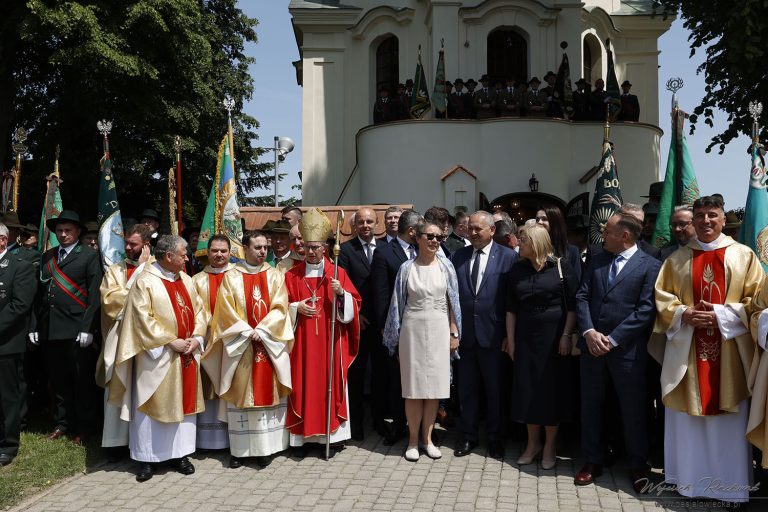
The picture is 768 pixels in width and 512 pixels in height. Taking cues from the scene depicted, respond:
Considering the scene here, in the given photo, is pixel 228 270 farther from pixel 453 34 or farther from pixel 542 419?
pixel 453 34

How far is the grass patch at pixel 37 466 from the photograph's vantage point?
570 cm

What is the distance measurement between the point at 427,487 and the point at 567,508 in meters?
1.06

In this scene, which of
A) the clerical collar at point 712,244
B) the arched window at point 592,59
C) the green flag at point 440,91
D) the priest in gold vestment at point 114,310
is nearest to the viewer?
the clerical collar at point 712,244

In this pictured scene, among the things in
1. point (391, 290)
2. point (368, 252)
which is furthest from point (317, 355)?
point (368, 252)

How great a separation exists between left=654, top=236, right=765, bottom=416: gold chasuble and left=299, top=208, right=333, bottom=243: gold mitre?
2852 mm

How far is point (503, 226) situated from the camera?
7410mm

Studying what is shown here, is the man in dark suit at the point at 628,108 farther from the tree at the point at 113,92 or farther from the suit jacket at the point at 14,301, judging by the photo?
the suit jacket at the point at 14,301

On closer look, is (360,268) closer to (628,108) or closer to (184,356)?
(184,356)

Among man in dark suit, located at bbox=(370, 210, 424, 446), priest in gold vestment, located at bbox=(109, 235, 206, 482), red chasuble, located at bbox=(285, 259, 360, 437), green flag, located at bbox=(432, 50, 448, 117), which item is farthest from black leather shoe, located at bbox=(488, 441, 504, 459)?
green flag, located at bbox=(432, 50, 448, 117)

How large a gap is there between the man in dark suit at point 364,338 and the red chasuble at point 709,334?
2.85 metres

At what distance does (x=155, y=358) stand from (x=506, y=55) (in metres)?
14.6

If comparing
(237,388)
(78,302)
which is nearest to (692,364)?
(237,388)

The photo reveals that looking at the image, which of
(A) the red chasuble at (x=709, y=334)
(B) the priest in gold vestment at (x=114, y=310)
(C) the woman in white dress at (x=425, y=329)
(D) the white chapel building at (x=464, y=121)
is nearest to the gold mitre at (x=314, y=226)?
(C) the woman in white dress at (x=425, y=329)

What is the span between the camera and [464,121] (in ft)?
55.0
